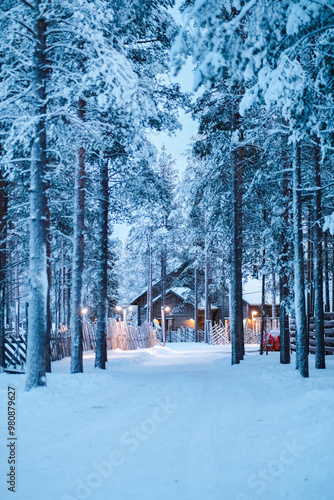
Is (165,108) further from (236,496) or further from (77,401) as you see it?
(236,496)

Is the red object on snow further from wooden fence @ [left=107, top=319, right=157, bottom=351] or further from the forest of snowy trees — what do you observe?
wooden fence @ [left=107, top=319, right=157, bottom=351]

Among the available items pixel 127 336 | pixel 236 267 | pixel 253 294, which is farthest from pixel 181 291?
pixel 236 267

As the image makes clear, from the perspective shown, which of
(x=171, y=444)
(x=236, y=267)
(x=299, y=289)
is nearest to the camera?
(x=171, y=444)

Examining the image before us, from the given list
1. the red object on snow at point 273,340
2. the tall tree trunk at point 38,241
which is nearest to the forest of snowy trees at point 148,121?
the tall tree trunk at point 38,241

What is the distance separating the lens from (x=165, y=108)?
16.6 metres

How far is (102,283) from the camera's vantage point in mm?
16828

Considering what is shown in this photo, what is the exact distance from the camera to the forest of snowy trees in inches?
262

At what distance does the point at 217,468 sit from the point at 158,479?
2.35 ft

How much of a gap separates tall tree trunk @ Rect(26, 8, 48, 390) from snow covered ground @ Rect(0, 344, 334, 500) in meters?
0.71

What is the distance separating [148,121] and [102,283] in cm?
605

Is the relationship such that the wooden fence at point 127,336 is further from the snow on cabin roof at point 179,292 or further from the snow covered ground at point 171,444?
the snow on cabin roof at point 179,292

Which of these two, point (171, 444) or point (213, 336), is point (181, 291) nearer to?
point (213, 336)

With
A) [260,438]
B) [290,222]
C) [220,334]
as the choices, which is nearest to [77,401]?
[260,438]

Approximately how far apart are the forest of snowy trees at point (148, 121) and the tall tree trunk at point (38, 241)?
0.09 feet
